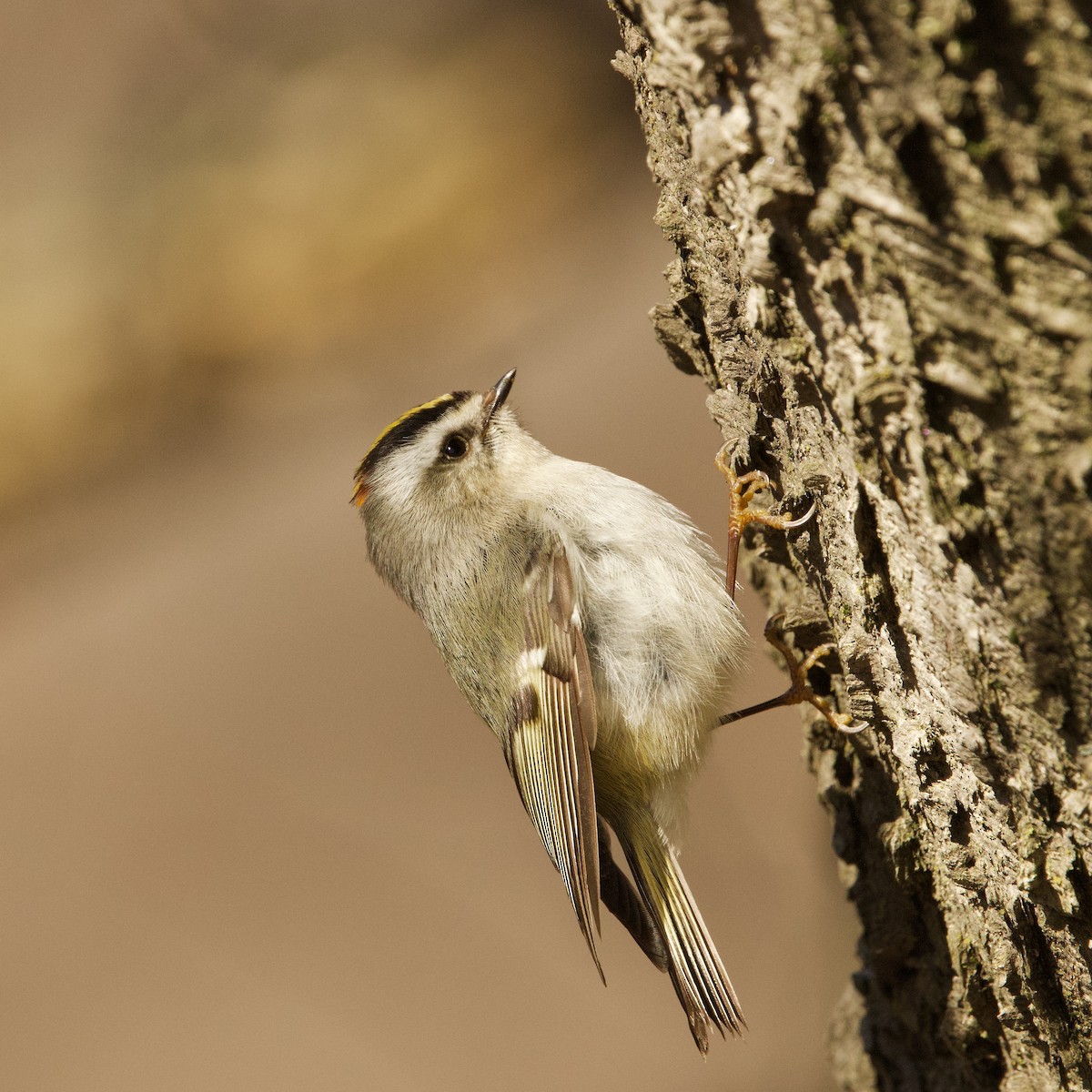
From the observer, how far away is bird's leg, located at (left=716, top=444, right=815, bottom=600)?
5.09ft

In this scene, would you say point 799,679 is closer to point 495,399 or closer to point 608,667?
point 608,667

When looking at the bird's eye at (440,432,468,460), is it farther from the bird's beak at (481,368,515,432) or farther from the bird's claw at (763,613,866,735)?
the bird's claw at (763,613,866,735)

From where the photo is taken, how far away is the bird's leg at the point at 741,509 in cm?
155

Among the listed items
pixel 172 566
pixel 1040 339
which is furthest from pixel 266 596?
pixel 1040 339

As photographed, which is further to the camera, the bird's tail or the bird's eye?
the bird's eye

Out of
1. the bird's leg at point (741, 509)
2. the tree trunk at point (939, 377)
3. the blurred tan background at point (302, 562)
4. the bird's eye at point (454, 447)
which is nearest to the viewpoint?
the tree trunk at point (939, 377)

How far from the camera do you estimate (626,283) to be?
4.44 m

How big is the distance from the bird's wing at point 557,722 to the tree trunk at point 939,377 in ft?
1.29

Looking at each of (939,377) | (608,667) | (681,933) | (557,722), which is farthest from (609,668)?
(939,377)

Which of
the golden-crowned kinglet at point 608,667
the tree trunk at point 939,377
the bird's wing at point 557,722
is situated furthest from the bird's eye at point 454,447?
the tree trunk at point 939,377

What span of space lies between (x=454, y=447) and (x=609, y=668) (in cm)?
51

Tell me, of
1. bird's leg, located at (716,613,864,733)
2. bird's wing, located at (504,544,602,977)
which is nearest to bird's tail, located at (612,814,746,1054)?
bird's wing, located at (504,544,602,977)

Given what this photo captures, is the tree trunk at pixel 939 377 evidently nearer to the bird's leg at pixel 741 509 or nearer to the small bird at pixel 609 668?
the bird's leg at pixel 741 509

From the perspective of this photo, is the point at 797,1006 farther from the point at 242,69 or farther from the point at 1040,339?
the point at 242,69
